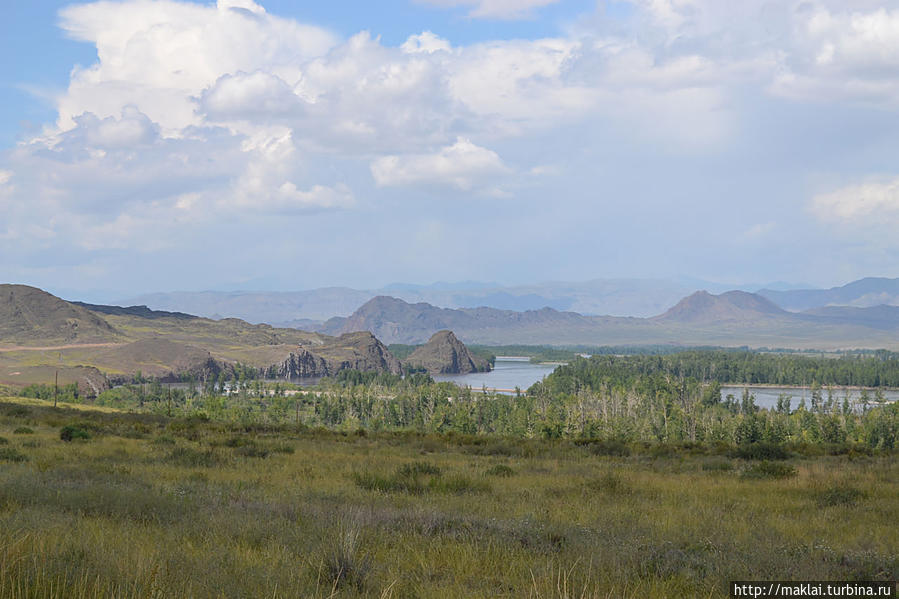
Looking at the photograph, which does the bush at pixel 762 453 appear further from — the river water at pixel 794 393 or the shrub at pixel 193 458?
the river water at pixel 794 393

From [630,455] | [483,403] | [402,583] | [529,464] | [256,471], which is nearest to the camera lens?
[402,583]

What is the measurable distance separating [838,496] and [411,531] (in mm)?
10971

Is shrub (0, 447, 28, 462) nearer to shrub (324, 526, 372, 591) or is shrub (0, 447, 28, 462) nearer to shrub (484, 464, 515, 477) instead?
shrub (484, 464, 515, 477)

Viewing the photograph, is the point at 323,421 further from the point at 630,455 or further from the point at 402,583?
the point at 402,583

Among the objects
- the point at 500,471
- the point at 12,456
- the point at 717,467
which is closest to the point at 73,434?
the point at 12,456

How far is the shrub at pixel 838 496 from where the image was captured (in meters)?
13.2

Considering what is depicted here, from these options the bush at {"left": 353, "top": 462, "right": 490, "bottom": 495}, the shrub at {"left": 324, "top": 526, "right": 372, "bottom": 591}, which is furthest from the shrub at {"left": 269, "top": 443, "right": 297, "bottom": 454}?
the shrub at {"left": 324, "top": 526, "right": 372, "bottom": 591}

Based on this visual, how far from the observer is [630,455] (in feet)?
94.8

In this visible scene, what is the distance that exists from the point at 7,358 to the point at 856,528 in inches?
9051

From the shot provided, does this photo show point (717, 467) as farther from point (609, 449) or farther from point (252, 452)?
point (252, 452)

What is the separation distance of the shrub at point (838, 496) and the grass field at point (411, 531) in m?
0.07

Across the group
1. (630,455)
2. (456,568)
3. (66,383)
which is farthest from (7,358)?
(456,568)

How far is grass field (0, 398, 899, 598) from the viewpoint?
5.44 m

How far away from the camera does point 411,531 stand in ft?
26.9
